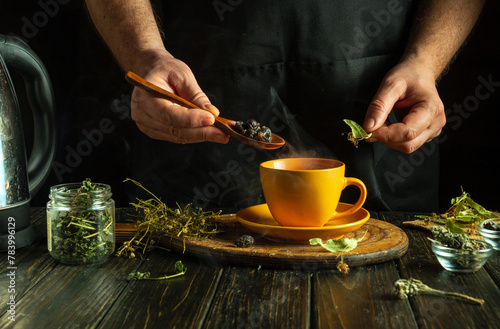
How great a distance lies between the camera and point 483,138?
101 inches

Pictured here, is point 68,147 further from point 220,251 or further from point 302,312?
point 302,312

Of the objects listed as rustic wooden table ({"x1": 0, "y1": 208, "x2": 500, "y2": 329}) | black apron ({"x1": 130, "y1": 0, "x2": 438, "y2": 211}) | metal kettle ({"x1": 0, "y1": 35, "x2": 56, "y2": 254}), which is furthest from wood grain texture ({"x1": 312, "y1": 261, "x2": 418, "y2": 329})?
black apron ({"x1": 130, "y1": 0, "x2": 438, "y2": 211})

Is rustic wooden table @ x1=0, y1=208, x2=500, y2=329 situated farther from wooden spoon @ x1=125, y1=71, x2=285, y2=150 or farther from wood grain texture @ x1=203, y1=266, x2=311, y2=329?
wooden spoon @ x1=125, y1=71, x2=285, y2=150

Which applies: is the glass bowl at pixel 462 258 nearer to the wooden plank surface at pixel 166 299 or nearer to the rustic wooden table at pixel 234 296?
the rustic wooden table at pixel 234 296

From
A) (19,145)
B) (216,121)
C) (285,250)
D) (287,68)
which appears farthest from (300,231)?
(287,68)

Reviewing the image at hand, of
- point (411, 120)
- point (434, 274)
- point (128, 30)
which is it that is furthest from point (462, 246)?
point (128, 30)

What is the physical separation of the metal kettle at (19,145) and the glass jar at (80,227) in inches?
6.1

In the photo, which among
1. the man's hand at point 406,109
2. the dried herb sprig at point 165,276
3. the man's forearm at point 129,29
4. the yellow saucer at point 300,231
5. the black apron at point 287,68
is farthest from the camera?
the black apron at point 287,68

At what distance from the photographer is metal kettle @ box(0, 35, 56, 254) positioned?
1.20m

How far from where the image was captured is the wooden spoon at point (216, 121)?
131 centimetres

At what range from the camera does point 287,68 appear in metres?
1.85

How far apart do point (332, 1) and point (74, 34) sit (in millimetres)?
1324

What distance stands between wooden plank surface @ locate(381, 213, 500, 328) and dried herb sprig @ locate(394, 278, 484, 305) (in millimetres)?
11

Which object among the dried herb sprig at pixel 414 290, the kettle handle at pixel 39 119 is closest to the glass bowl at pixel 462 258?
the dried herb sprig at pixel 414 290
